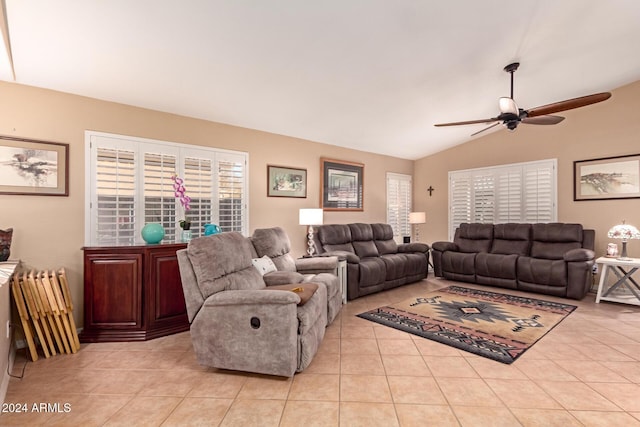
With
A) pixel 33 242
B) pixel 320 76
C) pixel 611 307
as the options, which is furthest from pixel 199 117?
pixel 611 307

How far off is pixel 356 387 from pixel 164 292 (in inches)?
83.3

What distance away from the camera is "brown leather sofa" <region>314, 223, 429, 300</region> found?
4477 millimetres

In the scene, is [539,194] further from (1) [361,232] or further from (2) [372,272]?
(2) [372,272]

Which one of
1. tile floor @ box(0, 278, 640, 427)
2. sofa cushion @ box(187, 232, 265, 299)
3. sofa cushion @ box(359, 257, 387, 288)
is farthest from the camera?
sofa cushion @ box(359, 257, 387, 288)

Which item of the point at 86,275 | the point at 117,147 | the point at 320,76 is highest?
the point at 320,76

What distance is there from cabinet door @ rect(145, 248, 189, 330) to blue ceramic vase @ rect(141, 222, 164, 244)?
0.16 m

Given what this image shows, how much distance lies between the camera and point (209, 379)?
7.70 feet

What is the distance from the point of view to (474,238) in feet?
19.0

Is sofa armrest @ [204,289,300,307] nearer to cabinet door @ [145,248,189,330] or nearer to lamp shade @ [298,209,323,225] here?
cabinet door @ [145,248,189,330]

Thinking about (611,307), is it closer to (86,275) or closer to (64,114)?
(86,275)

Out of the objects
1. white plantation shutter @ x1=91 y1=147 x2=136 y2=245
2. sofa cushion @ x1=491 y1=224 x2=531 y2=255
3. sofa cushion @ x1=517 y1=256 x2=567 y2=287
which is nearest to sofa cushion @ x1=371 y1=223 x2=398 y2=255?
sofa cushion @ x1=491 y1=224 x2=531 y2=255

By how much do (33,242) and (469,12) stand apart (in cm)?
433

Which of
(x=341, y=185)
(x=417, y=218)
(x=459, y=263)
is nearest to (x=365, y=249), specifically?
(x=341, y=185)

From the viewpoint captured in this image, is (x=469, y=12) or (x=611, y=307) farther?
(x=611, y=307)
